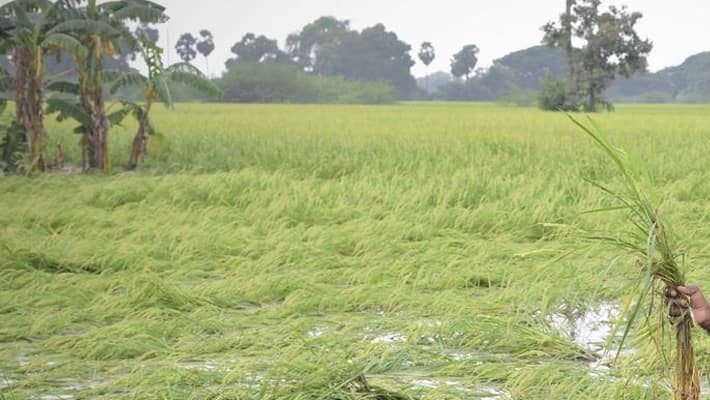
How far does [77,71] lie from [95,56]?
0.27 meters

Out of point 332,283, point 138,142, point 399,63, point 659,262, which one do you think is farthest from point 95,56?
point 399,63

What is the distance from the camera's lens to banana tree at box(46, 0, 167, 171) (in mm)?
11633

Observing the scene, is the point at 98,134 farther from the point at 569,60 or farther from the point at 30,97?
the point at 569,60

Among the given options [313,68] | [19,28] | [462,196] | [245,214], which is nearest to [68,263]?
[245,214]

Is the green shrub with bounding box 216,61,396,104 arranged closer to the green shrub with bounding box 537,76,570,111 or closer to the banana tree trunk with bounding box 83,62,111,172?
the green shrub with bounding box 537,76,570,111

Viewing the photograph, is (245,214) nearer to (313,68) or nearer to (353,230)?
(353,230)

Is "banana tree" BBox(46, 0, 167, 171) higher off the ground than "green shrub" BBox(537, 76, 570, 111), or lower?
higher

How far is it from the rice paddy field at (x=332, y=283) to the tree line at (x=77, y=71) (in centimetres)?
83

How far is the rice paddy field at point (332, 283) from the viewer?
150 inches

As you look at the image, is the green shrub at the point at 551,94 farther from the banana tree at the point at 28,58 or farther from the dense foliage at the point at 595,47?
the banana tree at the point at 28,58

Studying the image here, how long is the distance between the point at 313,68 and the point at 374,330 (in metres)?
77.1

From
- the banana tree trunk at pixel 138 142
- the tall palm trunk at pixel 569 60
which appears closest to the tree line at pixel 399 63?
the tall palm trunk at pixel 569 60

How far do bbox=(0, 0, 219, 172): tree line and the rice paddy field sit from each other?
0.83 meters

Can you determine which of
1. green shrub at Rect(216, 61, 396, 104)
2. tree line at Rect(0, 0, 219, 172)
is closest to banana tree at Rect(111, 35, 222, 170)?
tree line at Rect(0, 0, 219, 172)
